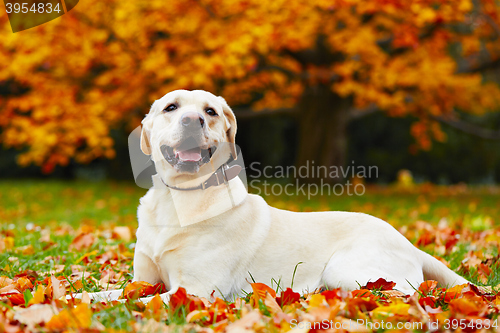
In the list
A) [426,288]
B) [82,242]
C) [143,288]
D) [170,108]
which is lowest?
[82,242]

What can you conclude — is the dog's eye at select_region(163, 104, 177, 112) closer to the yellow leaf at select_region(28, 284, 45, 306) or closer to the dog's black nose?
the dog's black nose

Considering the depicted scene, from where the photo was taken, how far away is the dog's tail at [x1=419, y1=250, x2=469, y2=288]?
2746mm

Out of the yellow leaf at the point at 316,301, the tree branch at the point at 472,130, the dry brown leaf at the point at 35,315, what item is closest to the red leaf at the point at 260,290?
the yellow leaf at the point at 316,301

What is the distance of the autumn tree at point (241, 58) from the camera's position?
8352mm

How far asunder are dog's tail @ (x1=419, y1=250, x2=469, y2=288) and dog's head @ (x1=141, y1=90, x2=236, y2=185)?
1.44 meters

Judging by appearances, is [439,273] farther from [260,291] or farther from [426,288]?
[260,291]

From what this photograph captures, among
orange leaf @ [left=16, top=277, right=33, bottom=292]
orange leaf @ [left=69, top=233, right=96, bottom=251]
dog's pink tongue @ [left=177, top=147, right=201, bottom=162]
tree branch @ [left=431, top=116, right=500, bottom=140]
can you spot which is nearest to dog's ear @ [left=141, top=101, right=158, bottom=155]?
dog's pink tongue @ [left=177, top=147, right=201, bottom=162]

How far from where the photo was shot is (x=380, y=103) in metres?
11.3

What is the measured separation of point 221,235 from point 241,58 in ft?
24.6

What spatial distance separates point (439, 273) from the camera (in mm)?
2793

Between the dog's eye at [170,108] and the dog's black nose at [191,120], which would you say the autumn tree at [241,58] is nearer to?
the dog's eye at [170,108]

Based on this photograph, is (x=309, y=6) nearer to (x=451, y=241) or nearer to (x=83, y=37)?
(x=83, y=37)

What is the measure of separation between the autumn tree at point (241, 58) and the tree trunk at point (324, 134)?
3cm

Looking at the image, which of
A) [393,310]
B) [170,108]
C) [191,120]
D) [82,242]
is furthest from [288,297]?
[82,242]
